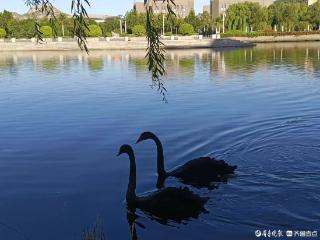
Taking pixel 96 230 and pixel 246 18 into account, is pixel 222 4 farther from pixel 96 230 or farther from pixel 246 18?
pixel 96 230

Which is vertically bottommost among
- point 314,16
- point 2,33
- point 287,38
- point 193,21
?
point 287,38

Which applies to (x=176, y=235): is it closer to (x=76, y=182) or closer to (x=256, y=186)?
(x=256, y=186)

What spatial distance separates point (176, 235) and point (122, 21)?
367 ft

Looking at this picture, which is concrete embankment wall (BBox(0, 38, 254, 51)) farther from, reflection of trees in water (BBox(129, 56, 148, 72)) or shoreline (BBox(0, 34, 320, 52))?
reflection of trees in water (BBox(129, 56, 148, 72))

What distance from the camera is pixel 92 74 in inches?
1608

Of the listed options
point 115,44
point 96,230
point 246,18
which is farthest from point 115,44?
point 96,230

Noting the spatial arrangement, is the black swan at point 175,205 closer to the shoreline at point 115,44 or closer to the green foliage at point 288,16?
the shoreline at point 115,44

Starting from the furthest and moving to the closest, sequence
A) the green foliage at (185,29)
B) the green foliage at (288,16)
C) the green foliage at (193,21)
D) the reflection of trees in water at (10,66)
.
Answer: the green foliage at (288,16)
the green foliage at (193,21)
the green foliage at (185,29)
the reflection of trees in water at (10,66)

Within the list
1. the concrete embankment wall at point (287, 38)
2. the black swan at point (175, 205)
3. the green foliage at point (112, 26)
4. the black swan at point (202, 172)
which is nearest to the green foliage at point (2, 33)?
the green foliage at point (112, 26)

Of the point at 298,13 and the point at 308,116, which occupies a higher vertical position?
the point at 298,13

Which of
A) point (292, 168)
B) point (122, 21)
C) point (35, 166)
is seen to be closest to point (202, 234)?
point (292, 168)

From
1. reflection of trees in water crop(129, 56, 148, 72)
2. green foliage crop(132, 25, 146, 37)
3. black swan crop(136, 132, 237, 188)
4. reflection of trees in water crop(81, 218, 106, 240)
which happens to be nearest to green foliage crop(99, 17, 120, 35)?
green foliage crop(132, 25, 146, 37)

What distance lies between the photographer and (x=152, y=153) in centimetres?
1472

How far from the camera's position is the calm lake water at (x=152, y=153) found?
374 inches
